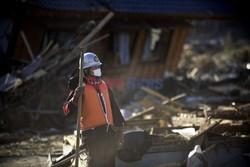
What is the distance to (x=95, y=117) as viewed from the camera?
605 cm

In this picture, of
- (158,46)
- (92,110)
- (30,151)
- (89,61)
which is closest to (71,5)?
(158,46)

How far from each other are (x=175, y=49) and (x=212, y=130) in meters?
11.2

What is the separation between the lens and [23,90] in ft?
39.9

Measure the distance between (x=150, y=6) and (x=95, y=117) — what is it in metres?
10.9

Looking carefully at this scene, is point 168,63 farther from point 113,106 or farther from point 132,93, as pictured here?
point 113,106

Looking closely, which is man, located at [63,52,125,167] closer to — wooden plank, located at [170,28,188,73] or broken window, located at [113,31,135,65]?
broken window, located at [113,31,135,65]

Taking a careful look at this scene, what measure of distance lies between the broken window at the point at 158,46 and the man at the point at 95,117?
1158cm

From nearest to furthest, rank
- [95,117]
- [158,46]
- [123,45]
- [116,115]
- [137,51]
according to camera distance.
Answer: [95,117], [116,115], [123,45], [137,51], [158,46]

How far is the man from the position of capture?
604cm

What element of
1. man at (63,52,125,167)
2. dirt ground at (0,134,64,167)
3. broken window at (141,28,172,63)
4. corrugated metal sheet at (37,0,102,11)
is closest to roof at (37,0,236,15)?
corrugated metal sheet at (37,0,102,11)

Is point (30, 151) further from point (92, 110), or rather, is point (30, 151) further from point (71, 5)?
point (71, 5)

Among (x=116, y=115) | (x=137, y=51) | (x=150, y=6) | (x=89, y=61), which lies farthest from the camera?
(x=137, y=51)

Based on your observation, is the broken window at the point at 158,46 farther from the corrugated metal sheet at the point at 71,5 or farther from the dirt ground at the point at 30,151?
the dirt ground at the point at 30,151

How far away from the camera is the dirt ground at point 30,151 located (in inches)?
340
